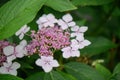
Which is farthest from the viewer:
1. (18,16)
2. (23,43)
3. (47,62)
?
(23,43)

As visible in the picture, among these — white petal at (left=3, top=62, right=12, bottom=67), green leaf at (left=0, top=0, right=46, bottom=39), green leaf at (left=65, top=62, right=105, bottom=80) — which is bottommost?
green leaf at (left=65, top=62, right=105, bottom=80)

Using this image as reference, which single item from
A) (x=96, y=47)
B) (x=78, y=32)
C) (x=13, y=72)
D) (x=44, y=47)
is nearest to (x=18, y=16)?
(x=44, y=47)

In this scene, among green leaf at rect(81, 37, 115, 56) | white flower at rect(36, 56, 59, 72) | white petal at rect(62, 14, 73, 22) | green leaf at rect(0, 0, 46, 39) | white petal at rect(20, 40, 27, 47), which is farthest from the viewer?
green leaf at rect(81, 37, 115, 56)

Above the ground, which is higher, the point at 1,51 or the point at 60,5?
the point at 60,5

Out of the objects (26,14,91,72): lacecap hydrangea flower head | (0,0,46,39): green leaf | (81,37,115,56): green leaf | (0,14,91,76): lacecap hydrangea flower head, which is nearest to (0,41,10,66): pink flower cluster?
(0,14,91,76): lacecap hydrangea flower head

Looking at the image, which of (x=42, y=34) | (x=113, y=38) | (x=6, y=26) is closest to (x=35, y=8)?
(x=6, y=26)

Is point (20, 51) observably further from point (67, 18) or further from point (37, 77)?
point (67, 18)

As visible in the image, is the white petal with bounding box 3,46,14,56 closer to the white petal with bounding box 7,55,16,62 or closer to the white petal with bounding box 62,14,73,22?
the white petal with bounding box 7,55,16,62
